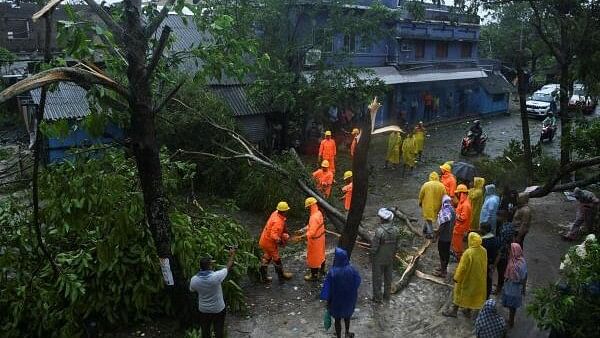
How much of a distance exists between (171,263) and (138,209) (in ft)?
2.73

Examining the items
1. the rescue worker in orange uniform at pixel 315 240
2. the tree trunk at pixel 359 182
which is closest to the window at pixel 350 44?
the rescue worker in orange uniform at pixel 315 240

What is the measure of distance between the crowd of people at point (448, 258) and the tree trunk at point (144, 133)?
24.2 inches

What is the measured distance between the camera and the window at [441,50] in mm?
25566

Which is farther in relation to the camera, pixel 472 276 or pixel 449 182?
pixel 449 182

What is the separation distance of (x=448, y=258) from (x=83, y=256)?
5.49 metres

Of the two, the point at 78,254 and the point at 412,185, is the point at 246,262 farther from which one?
the point at 412,185

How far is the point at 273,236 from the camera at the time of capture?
24.4 ft

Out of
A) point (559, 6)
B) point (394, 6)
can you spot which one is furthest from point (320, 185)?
point (394, 6)

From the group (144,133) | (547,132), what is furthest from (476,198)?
(547,132)

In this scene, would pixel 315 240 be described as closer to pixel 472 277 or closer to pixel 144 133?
pixel 472 277

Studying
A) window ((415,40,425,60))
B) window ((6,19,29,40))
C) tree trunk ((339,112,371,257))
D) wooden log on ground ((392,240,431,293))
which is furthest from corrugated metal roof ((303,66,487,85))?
window ((6,19,29,40))

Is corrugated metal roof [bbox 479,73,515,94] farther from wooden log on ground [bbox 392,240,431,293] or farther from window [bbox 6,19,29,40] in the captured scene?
window [bbox 6,19,29,40]

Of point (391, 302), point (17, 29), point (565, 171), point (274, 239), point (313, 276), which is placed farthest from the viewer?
point (17, 29)

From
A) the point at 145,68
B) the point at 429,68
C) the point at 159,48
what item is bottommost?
the point at 145,68
